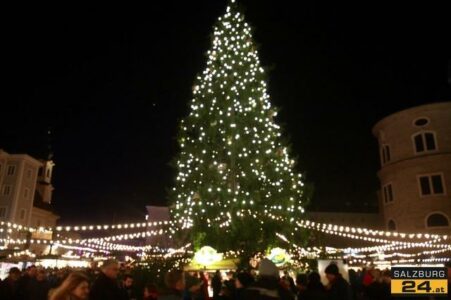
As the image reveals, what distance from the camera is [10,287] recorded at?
9.23m

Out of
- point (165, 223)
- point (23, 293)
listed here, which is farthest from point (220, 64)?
point (23, 293)

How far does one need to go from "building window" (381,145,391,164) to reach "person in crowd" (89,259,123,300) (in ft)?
121

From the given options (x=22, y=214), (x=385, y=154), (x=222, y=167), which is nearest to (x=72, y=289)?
(x=222, y=167)

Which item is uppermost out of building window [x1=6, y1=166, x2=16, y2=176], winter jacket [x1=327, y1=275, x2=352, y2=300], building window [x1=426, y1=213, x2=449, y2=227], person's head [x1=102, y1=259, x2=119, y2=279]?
building window [x1=6, y1=166, x2=16, y2=176]

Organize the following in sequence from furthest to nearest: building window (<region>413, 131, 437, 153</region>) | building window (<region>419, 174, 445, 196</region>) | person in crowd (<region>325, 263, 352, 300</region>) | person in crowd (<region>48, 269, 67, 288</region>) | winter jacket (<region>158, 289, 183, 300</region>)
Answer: building window (<region>413, 131, 437, 153</region>) → building window (<region>419, 174, 445, 196</region>) → person in crowd (<region>325, 263, 352, 300</region>) → person in crowd (<region>48, 269, 67, 288</region>) → winter jacket (<region>158, 289, 183, 300</region>)

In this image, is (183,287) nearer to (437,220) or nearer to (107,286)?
(107,286)

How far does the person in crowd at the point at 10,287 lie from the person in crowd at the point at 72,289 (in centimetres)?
620

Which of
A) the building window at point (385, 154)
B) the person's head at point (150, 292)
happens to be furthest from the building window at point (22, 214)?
the person's head at point (150, 292)

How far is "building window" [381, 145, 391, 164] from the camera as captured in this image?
38.4 m

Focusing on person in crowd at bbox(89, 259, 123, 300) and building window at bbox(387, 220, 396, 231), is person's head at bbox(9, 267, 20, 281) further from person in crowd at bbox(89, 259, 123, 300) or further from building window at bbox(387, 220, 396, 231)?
building window at bbox(387, 220, 396, 231)

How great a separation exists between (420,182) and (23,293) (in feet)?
108

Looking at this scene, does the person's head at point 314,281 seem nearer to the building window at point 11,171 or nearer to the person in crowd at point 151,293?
the person in crowd at point 151,293

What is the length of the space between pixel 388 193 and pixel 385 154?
3925 millimetres

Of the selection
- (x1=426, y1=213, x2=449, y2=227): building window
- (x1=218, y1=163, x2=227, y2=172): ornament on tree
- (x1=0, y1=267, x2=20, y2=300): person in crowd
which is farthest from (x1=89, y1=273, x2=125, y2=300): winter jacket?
(x1=426, y1=213, x2=449, y2=227): building window
